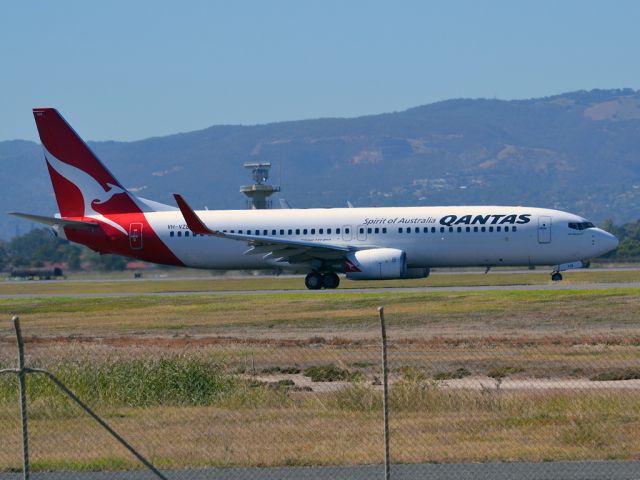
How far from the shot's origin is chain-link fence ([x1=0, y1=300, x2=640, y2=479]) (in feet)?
53.0

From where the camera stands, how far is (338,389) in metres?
21.8

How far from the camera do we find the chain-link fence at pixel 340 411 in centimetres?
1614

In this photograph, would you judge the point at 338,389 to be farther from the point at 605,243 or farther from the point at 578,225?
the point at 605,243

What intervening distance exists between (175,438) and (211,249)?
36.3m

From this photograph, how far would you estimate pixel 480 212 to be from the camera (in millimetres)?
51188

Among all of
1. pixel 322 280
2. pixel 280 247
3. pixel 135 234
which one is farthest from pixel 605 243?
pixel 135 234

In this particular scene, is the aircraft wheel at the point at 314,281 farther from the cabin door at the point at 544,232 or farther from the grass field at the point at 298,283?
the cabin door at the point at 544,232

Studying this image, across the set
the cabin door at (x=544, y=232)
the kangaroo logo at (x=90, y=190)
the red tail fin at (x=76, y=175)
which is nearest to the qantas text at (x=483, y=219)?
the cabin door at (x=544, y=232)

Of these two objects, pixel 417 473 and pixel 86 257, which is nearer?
pixel 417 473

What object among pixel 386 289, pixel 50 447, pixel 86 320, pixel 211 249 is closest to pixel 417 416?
pixel 50 447

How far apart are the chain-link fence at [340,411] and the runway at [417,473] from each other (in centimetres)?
3

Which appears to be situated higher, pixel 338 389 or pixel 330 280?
pixel 330 280

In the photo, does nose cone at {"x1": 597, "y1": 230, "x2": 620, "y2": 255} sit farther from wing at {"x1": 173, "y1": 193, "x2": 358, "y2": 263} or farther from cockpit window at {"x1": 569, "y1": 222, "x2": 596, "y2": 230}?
wing at {"x1": 173, "y1": 193, "x2": 358, "y2": 263}

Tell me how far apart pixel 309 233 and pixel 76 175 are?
35.2 ft
